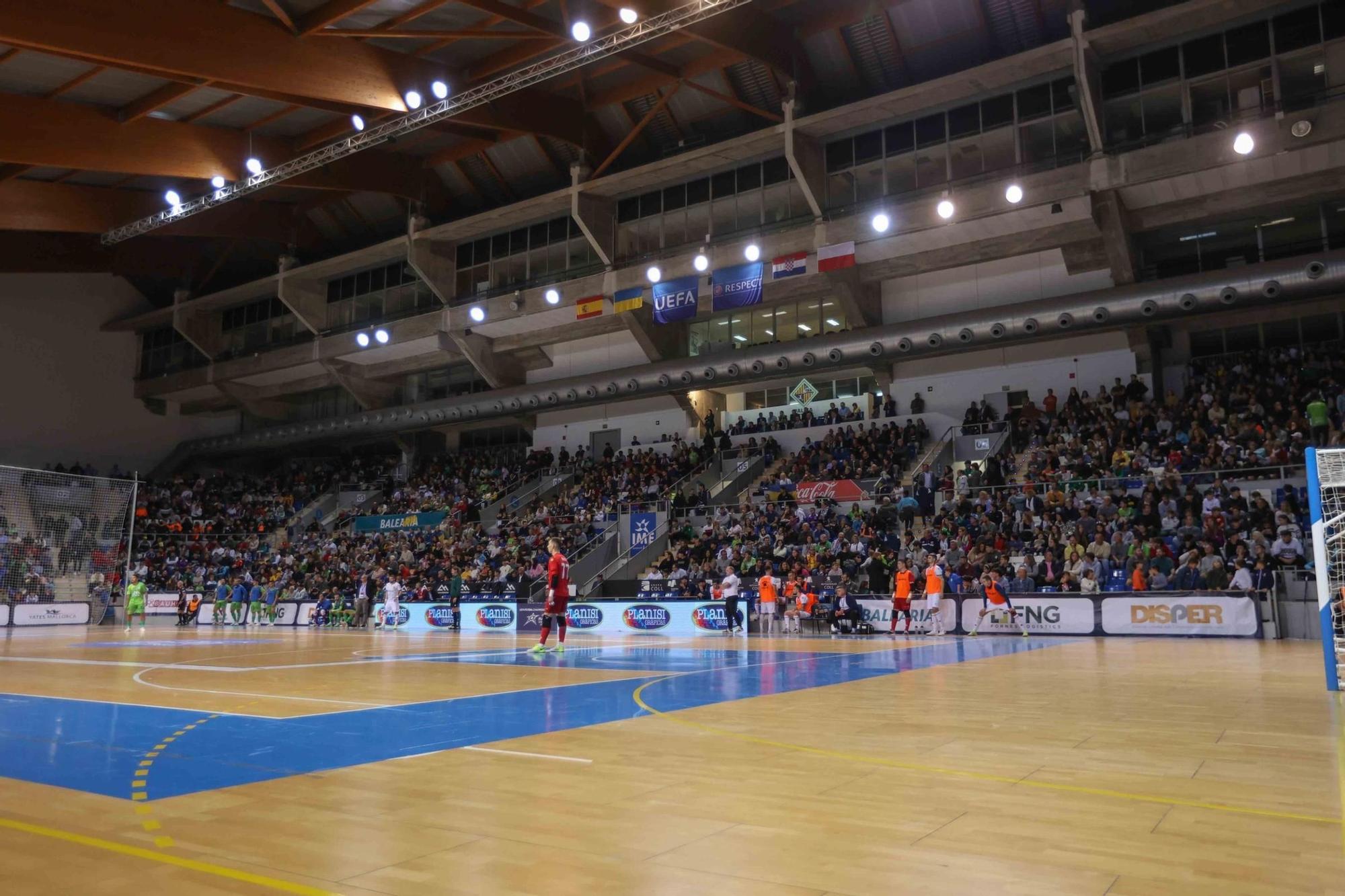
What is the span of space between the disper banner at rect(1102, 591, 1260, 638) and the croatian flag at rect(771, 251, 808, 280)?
1594 centimetres

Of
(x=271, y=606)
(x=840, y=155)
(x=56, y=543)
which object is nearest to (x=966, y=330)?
(x=840, y=155)

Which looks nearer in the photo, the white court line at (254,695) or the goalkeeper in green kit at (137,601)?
the white court line at (254,695)

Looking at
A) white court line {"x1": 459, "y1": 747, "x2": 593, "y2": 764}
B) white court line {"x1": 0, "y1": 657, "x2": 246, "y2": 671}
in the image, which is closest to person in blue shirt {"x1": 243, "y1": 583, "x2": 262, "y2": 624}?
white court line {"x1": 0, "y1": 657, "x2": 246, "y2": 671}

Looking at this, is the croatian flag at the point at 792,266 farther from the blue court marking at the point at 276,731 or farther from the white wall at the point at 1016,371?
the blue court marking at the point at 276,731

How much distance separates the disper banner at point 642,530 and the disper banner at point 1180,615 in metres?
16.7

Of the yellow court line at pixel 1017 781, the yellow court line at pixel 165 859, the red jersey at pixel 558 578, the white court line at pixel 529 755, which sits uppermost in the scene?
the red jersey at pixel 558 578

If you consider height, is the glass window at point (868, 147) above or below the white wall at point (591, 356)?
above

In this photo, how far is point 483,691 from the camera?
10.9m

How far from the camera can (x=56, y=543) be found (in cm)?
3128

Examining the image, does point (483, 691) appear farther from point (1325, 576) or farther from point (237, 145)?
point (237, 145)

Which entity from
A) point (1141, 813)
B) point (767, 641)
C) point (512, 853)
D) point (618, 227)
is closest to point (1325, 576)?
point (1141, 813)

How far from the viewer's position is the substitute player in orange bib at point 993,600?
22.4 metres

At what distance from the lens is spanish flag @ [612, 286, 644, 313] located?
37094 mm

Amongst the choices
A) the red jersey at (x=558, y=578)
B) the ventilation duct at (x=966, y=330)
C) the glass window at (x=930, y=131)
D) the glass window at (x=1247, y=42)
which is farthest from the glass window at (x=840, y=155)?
the red jersey at (x=558, y=578)
